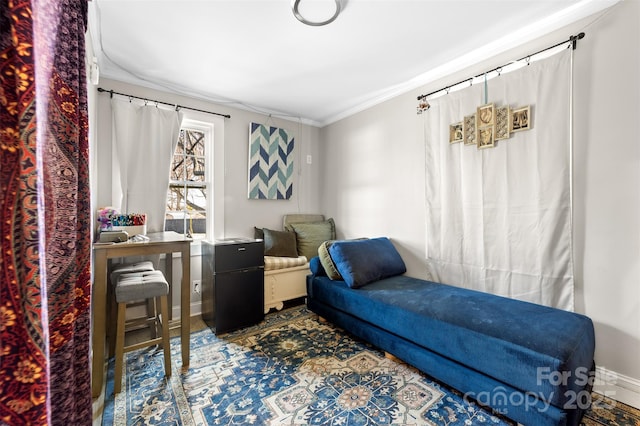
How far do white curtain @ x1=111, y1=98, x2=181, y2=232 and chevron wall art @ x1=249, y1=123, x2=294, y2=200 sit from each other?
91cm

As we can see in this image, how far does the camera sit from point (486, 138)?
227cm

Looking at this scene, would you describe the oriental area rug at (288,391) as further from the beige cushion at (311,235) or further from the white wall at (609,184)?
the beige cushion at (311,235)

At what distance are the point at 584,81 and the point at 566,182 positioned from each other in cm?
68

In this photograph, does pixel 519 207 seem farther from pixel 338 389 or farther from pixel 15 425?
pixel 15 425

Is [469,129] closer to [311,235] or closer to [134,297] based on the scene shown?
[311,235]

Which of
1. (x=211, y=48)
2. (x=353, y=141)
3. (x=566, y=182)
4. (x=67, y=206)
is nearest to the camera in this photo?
(x=67, y=206)

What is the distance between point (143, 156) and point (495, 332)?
328 centimetres

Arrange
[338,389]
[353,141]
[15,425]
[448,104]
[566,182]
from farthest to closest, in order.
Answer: [353,141] < [448,104] < [566,182] < [338,389] < [15,425]

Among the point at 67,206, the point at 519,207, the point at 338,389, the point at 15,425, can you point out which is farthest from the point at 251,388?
the point at 519,207

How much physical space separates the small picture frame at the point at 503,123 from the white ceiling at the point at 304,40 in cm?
51

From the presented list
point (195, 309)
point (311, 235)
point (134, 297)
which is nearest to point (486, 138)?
point (311, 235)

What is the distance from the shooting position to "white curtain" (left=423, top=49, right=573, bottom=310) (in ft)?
6.33

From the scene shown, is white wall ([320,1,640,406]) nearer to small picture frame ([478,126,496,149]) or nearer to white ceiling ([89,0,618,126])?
white ceiling ([89,0,618,126])

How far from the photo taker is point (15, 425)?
2.07ft
